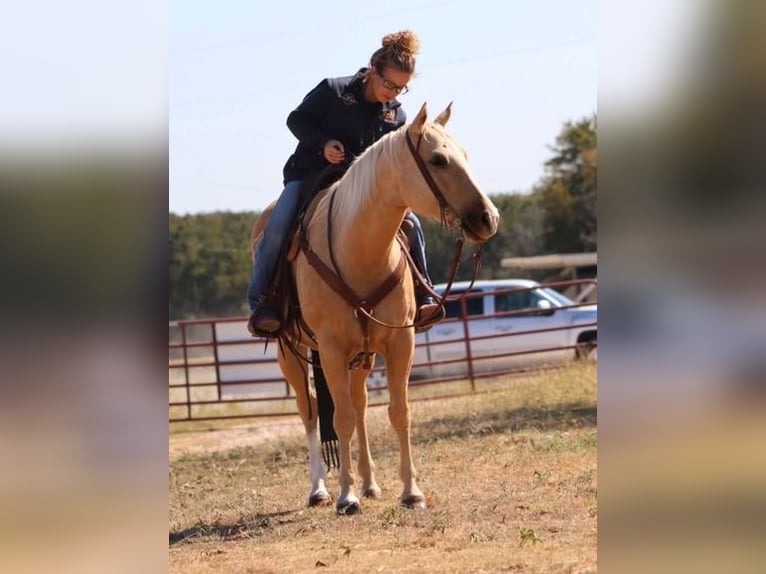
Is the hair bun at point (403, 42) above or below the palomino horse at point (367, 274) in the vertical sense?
above

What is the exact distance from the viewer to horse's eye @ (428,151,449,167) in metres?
5.68

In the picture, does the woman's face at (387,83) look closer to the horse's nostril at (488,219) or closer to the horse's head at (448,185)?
the horse's head at (448,185)

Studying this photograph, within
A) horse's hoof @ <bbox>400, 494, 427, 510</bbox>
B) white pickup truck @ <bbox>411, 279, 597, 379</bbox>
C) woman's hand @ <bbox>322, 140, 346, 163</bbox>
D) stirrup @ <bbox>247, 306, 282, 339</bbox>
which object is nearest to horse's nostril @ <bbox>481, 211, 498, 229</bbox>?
woman's hand @ <bbox>322, 140, 346, 163</bbox>

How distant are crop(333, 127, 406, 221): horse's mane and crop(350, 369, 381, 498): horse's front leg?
1.24 meters

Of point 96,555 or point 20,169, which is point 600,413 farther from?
point 20,169

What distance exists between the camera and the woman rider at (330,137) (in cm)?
687

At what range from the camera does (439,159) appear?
18.7ft

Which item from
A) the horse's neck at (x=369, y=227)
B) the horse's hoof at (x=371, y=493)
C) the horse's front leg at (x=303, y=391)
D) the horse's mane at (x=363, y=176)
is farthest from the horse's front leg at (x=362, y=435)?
the horse's mane at (x=363, y=176)

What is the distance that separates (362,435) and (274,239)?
4.67 ft

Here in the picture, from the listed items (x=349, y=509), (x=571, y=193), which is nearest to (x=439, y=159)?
(x=349, y=509)

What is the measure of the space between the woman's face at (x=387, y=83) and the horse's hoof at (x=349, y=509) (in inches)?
102

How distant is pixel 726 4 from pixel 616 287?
1.97 ft

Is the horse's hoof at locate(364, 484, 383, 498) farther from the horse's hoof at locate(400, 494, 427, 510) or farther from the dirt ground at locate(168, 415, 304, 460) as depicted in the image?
the dirt ground at locate(168, 415, 304, 460)

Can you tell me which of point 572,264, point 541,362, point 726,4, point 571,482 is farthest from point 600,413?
point 572,264
